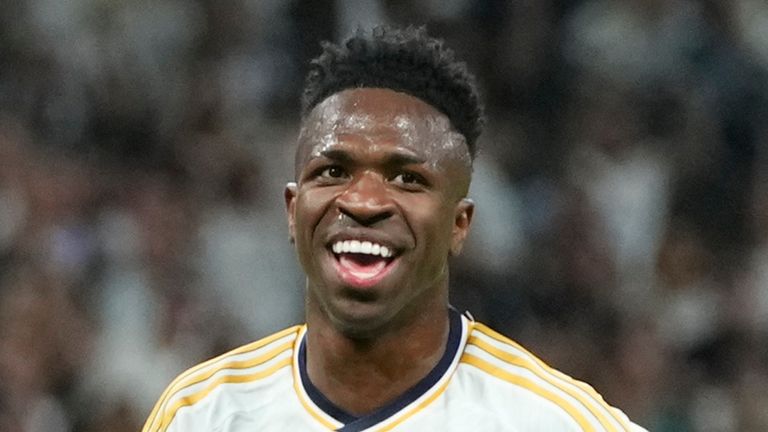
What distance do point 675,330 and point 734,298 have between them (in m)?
0.31

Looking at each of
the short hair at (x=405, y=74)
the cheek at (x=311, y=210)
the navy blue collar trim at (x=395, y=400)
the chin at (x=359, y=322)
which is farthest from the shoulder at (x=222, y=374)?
the short hair at (x=405, y=74)

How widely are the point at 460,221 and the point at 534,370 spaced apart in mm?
333

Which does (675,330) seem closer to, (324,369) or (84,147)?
(84,147)

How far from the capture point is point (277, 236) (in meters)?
7.19

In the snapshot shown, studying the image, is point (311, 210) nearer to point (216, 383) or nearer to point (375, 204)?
point (375, 204)

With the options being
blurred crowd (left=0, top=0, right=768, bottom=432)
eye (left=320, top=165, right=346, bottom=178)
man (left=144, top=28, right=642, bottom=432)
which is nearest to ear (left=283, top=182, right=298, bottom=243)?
man (left=144, top=28, right=642, bottom=432)

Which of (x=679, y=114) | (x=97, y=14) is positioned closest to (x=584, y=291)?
(x=679, y=114)

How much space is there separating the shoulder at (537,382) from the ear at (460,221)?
217 millimetres

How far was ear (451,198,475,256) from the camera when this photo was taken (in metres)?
3.34

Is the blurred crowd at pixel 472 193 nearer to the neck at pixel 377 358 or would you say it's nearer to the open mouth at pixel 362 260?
the neck at pixel 377 358

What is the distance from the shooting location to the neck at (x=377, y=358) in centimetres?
334

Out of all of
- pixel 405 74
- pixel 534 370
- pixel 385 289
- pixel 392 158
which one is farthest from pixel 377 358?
pixel 405 74

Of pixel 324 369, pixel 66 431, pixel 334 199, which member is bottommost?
pixel 66 431

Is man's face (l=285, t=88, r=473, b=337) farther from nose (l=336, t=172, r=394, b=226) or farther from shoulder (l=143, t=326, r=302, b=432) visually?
shoulder (l=143, t=326, r=302, b=432)
